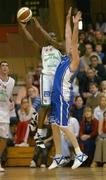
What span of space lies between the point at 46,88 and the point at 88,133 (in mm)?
2523

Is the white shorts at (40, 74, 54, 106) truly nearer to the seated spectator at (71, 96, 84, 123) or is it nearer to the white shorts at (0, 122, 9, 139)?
the white shorts at (0, 122, 9, 139)

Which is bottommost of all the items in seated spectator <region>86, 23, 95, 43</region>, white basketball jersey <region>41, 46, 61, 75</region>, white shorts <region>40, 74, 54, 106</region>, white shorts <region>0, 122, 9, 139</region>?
white shorts <region>0, 122, 9, 139</region>

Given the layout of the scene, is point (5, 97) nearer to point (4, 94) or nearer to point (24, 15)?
point (4, 94)

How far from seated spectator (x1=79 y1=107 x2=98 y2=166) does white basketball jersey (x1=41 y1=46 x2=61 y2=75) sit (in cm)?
213

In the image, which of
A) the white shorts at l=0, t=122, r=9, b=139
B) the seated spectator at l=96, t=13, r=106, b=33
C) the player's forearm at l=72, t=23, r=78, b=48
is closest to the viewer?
the player's forearm at l=72, t=23, r=78, b=48

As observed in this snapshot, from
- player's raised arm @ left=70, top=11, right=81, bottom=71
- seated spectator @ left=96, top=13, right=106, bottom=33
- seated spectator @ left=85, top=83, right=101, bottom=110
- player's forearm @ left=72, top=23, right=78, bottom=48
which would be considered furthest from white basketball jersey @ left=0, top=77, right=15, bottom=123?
seated spectator @ left=96, top=13, right=106, bottom=33

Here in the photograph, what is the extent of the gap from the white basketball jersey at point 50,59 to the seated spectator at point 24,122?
218 cm

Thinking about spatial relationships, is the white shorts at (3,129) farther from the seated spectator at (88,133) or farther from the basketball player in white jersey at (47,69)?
the seated spectator at (88,133)

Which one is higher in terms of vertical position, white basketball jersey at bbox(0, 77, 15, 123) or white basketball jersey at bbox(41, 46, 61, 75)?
white basketball jersey at bbox(41, 46, 61, 75)

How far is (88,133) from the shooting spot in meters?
13.6

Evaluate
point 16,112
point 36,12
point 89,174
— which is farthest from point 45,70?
point 36,12

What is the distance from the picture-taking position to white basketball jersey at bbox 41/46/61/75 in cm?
1163

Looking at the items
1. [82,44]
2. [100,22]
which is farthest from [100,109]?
[100,22]

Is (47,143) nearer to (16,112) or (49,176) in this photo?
(16,112)
